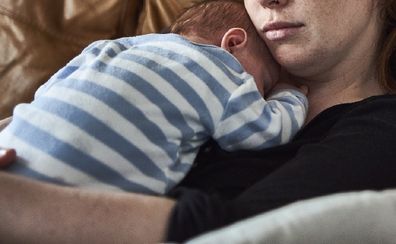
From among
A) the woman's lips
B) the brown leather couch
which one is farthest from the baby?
the brown leather couch

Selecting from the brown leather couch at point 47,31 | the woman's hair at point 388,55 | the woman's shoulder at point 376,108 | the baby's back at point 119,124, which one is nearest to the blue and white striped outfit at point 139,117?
the baby's back at point 119,124

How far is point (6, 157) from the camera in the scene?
86 cm

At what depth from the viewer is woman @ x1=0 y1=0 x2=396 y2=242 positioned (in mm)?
782

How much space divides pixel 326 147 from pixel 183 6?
0.77m

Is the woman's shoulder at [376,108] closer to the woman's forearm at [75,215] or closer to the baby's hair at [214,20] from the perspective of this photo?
the baby's hair at [214,20]

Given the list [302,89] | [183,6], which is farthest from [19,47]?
[302,89]

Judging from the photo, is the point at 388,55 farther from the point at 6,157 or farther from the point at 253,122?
the point at 6,157

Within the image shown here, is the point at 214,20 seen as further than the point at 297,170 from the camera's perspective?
Yes

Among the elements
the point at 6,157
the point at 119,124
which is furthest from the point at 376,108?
the point at 6,157

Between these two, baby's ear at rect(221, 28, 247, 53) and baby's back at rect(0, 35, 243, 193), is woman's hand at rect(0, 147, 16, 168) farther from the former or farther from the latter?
baby's ear at rect(221, 28, 247, 53)

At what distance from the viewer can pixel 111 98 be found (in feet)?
2.93

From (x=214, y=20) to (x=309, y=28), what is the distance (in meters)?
0.16

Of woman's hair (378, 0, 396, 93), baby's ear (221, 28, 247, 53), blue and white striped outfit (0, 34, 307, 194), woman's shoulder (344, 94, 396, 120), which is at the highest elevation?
blue and white striped outfit (0, 34, 307, 194)

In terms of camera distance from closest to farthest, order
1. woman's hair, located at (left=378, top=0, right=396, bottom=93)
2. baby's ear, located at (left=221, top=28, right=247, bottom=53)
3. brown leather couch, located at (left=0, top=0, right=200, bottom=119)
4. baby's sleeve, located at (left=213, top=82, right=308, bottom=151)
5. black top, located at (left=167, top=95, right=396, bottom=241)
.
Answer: black top, located at (left=167, top=95, right=396, bottom=241)
baby's sleeve, located at (left=213, top=82, right=308, bottom=151)
baby's ear, located at (left=221, top=28, right=247, bottom=53)
woman's hair, located at (left=378, top=0, right=396, bottom=93)
brown leather couch, located at (left=0, top=0, right=200, bottom=119)
